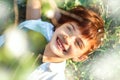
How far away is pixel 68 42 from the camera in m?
1.41

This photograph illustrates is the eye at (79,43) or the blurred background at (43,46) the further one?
the blurred background at (43,46)

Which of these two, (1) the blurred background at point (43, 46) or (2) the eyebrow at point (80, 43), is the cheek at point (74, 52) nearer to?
(2) the eyebrow at point (80, 43)

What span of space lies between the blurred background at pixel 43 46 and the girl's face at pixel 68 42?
10cm

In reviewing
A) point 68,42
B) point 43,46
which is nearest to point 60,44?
point 68,42

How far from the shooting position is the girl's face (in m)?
1.41

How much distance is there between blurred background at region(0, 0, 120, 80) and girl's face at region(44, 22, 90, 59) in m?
0.10

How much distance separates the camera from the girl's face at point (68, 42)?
1412mm

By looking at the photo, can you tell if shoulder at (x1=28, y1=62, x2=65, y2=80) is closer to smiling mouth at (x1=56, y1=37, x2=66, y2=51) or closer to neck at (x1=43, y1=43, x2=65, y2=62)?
neck at (x1=43, y1=43, x2=65, y2=62)

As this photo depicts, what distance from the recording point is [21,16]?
69.2 inches

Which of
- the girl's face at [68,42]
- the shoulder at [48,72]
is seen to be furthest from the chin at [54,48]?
the shoulder at [48,72]

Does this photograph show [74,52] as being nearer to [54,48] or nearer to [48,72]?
[54,48]

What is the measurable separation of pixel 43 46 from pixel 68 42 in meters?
0.15

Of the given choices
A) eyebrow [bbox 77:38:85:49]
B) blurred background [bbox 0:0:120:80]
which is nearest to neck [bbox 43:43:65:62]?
blurred background [bbox 0:0:120:80]

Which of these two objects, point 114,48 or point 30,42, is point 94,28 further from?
point 114,48
